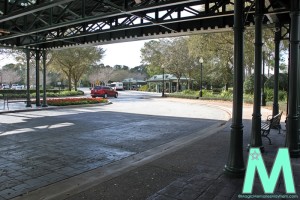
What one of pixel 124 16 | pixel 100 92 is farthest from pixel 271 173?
pixel 100 92

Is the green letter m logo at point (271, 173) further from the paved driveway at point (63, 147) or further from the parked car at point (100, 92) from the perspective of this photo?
the parked car at point (100, 92)

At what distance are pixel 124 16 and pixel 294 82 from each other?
30.4ft

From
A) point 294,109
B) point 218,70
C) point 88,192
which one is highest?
point 218,70

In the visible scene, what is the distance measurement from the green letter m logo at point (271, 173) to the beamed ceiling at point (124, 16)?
13.1ft

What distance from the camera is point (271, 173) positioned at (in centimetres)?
570

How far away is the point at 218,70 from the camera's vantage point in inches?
1825

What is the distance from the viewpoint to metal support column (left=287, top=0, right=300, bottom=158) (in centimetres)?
712

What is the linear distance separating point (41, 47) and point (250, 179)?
66.8 ft

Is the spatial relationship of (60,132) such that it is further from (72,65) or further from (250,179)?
(72,65)

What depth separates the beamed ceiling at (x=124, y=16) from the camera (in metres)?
10.1

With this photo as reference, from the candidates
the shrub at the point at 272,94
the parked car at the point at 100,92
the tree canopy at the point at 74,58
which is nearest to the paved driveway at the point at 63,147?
the shrub at the point at 272,94

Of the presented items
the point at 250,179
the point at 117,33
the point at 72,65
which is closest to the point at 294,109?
the point at 250,179

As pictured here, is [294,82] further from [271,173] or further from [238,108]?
[271,173]

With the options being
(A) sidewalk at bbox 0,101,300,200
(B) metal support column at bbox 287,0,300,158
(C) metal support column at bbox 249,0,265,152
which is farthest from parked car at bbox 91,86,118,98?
(B) metal support column at bbox 287,0,300,158
